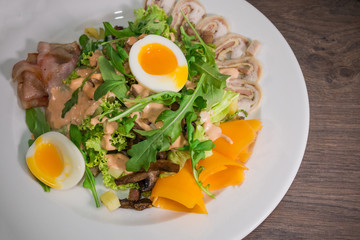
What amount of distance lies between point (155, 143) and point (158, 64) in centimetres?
75

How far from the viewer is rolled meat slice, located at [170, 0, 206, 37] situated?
12.6ft

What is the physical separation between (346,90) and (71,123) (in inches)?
120

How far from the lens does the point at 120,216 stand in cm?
294

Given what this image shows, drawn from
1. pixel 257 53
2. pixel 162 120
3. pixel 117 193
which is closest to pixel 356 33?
pixel 257 53

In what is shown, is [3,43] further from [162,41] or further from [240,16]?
[240,16]

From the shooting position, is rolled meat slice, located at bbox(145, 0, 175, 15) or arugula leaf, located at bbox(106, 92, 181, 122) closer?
arugula leaf, located at bbox(106, 92, 181, 122)

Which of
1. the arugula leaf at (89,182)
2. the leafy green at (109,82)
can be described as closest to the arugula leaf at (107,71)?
the leafy green at (109,82)

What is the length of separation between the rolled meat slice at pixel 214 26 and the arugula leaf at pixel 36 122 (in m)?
1.94

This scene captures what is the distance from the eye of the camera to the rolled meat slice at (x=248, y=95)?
3.40m

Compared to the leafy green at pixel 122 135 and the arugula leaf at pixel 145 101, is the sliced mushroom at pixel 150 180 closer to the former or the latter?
the leafy green at pixel 122 135

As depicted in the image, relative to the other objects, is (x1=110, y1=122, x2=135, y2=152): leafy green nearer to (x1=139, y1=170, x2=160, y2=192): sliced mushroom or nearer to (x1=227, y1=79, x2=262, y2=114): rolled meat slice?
(x1=139, y1=170, x2=160, y2=192): sliced mushroom

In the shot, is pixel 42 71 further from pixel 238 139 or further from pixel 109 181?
pixel 238 139

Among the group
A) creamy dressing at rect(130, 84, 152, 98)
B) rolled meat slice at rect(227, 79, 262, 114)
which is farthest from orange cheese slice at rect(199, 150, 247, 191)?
creamy dressing at rect(130, 84, 152, 98)

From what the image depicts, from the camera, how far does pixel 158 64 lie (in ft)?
10.1
